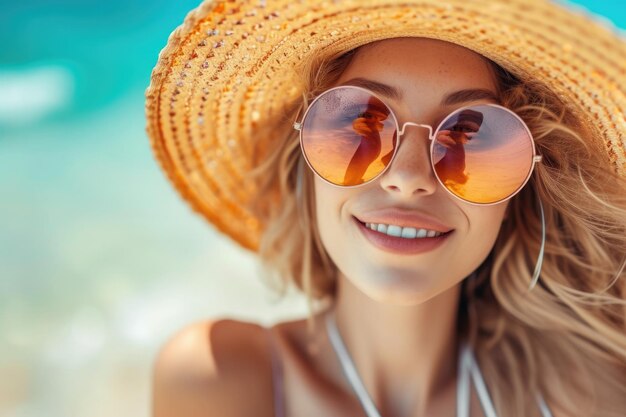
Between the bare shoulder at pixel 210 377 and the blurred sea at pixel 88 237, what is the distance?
0.59 metres

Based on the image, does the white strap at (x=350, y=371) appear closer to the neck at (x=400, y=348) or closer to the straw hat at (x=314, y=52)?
the neck at (x=400, y=348)

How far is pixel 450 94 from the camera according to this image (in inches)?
59.9

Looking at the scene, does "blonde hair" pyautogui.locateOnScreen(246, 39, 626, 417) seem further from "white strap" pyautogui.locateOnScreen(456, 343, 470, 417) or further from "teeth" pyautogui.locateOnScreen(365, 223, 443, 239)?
"teeth" pyautogui.locateOnScreen(365, 223, 443, 239)

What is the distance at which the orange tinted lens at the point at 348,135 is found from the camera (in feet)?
4.96

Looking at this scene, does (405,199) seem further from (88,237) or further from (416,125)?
(88,237)

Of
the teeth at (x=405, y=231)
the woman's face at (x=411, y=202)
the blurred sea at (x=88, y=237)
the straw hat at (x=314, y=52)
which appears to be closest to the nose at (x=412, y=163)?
the woman's face at (x=411, y=202)

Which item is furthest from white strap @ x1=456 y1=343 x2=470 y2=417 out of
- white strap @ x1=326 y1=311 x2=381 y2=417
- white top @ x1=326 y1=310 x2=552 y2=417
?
white strap @ x1=326 y1=311 x2=381 y2=417

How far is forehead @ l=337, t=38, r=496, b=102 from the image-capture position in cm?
151

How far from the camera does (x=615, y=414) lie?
1.90 metres

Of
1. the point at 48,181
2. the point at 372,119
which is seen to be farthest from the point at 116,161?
the point at 372,119

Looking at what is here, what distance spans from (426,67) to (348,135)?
22 centimetres

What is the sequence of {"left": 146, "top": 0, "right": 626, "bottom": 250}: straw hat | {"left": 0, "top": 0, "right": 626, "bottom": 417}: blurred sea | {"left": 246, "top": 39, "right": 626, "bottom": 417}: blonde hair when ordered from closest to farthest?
1. {"left": 146, "top": 0, "right": 626, "bottom": 250}: straw hat
2. {"left": 246, "top": 39, "right": 626, "bottom": 417}: blonde hair
3. {"left": 0, "top": 0, "right": 626, "bottom": 417}: blurred sea

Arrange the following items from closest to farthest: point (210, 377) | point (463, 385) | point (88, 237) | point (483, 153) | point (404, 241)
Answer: point (483, 153) < point (404, 241) < point (210, 377) < point (463, 385) < point (88, 237)

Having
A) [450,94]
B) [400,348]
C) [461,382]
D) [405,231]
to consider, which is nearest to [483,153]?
[450,94]
